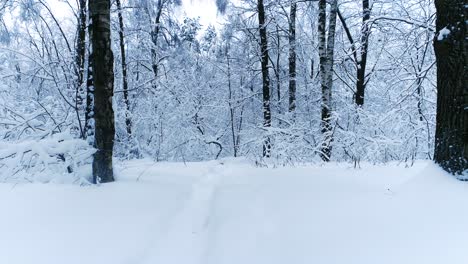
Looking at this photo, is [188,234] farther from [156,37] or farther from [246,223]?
[156,37]

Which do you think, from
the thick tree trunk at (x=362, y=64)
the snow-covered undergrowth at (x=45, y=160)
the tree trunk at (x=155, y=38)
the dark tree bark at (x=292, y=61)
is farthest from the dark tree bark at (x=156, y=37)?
the snow-covered undergrowth at (x=45, y=160)

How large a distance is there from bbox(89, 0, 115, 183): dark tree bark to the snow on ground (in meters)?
0.38

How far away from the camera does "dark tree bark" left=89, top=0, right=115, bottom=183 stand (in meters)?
4.57

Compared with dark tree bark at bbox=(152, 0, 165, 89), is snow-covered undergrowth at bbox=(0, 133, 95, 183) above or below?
below

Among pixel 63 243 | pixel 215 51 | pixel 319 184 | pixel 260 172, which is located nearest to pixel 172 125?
pixel 215 51

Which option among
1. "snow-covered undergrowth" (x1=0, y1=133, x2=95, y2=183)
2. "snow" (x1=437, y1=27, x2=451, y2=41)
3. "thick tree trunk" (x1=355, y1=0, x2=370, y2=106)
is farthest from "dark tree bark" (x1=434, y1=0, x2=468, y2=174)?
"thick tree trunk" (x1=355, y1=0, x2=370, y2=106)

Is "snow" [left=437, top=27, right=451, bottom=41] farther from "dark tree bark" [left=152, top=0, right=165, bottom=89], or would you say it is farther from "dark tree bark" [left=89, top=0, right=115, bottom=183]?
"dark tree bark" [left=152, top=0, right=165, bottom=89]

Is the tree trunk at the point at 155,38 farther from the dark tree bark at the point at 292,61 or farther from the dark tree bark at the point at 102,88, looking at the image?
the dark tree bark at the point at 102,88

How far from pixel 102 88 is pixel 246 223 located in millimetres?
2723

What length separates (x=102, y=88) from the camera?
4.64m

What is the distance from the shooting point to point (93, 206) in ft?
11.9

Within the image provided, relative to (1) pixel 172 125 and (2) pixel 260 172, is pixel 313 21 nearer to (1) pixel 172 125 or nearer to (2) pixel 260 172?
(1) pixel 172 125

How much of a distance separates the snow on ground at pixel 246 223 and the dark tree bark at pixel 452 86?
0.72ft

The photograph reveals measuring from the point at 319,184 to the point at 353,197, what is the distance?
0.81 meters
